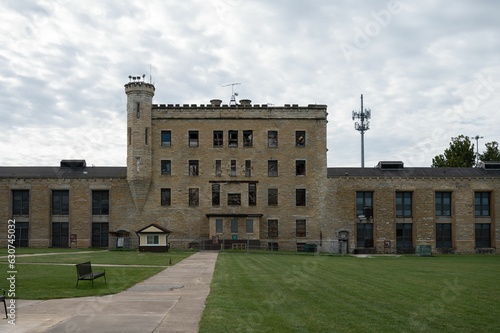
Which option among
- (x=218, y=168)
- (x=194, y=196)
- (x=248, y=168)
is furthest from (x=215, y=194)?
(x=248, y=168)

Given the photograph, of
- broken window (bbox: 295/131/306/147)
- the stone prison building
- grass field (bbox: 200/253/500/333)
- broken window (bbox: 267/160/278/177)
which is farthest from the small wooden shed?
grass field (bbox: 200/253/500/333)

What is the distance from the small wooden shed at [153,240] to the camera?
51.0 meters

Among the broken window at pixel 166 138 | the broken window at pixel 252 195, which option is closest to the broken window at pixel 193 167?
the broken window at pixel 166 138

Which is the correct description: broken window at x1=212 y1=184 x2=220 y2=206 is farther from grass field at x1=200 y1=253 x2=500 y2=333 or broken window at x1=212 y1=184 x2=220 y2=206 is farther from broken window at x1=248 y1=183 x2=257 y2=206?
grass field at x1=200 y1=253 x2=500 y2=333

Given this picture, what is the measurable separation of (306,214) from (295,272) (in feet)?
111

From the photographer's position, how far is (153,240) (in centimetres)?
5125

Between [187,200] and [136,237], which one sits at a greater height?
[187,200]

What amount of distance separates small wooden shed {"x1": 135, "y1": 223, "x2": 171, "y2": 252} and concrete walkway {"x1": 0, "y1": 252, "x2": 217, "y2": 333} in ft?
99.7

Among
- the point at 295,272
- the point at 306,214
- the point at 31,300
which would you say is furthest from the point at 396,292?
the point at 306,214

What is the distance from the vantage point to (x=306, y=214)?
200 ft

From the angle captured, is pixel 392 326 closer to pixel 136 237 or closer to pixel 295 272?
pixel 295 272

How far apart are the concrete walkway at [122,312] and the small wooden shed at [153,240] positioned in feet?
99.7

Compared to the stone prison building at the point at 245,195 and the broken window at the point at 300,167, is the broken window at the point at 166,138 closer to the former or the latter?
the stone prison building at the point at 245,195

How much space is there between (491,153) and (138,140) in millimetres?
50805
